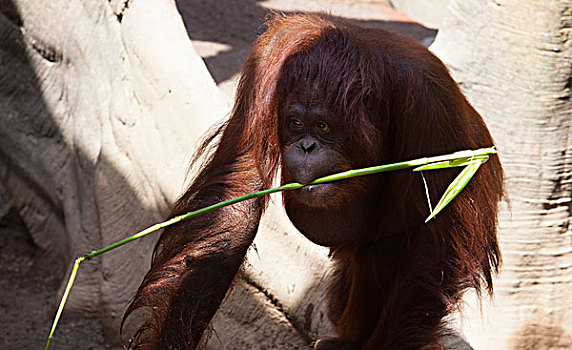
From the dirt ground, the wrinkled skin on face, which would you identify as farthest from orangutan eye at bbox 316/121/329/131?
the dirt ground

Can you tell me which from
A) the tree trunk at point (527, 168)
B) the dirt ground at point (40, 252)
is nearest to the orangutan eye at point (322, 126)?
the dirt ground at point (40, 252)

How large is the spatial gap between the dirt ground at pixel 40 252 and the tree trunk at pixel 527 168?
0.88 metres

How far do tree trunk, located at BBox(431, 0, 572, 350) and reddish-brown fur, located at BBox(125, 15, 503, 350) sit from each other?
585mm

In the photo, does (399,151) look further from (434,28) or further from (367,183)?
(434,28)

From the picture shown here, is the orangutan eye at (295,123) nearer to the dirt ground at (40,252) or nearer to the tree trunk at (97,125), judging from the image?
the dirt ground at (40,252)

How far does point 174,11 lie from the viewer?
3.62 meters

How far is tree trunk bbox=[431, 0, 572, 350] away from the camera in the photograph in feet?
9.99

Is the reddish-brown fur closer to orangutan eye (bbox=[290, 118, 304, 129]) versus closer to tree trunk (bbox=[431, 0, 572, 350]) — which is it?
orangutan eye (bbox=[290, 118, 304, 129])

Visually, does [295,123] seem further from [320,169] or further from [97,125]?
[97,125]

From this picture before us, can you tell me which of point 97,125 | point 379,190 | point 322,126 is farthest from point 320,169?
point 97,125

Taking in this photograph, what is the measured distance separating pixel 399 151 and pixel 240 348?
50.0 inches

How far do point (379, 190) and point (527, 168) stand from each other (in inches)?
38.4

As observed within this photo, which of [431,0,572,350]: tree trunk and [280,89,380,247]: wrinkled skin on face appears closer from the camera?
[280,89,380,247]: wrinkled skin on face

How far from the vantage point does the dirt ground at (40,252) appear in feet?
13.2
